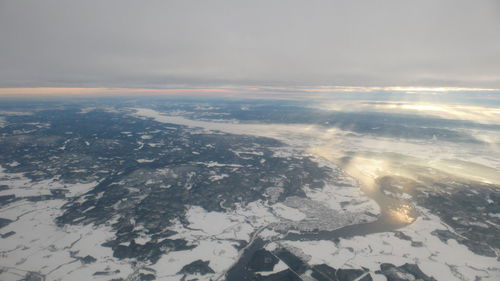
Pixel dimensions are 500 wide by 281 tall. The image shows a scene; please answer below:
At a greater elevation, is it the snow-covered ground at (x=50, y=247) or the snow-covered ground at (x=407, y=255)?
the snow-covered ground at (x=50, y=247)

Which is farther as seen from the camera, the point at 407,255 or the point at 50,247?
the point at 50,247

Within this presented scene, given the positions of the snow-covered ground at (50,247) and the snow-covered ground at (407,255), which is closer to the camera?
the snow-covered ground at (50,247)

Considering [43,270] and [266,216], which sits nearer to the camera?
[43,270]

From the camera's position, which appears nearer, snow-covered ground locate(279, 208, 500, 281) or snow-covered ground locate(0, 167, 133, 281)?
snow-covered ground locate(0, 167, 133, 281)

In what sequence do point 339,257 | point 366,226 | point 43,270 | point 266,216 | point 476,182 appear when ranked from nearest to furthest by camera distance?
1. point 43,270
2. point 339,257
3. point 366,226
4. point 266,216
5. point 476,182

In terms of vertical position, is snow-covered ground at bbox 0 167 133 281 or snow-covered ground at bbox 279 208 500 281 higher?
snow-covered ground at bbox 0 167 133 281

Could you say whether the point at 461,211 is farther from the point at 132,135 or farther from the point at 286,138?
the point at 132,135

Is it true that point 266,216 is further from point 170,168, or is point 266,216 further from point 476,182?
point 476,182

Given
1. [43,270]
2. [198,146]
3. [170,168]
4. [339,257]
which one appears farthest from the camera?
[198,146]

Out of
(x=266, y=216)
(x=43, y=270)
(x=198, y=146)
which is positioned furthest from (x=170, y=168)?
(x=43, y=270)

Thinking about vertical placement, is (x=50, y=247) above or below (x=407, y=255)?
above
